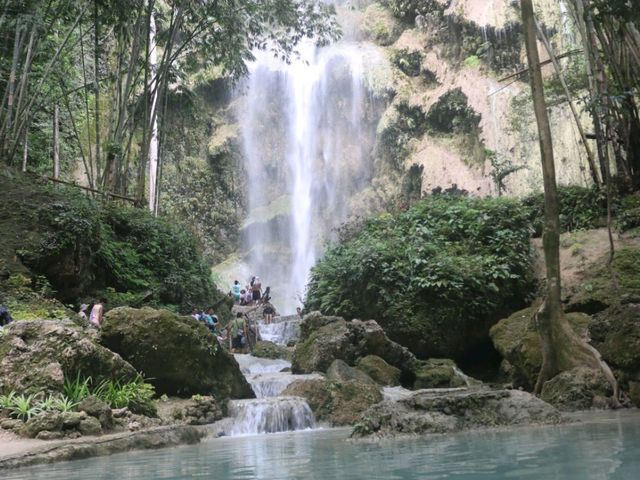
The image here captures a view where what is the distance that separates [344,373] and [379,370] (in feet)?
3.29

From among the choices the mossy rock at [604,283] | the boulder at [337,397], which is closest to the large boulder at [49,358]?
the boulder at [337,397]

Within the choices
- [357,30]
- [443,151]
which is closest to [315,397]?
[443,151]

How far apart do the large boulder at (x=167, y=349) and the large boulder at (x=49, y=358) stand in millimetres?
696

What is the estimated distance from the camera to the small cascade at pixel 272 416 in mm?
8562

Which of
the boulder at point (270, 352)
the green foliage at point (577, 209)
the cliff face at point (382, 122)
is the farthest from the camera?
the cliff face at point (382, 122)

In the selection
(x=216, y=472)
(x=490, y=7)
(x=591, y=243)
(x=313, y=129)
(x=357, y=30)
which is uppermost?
(x=357, y=30)

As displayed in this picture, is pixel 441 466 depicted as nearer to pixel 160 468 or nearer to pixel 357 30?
pixel 160 468

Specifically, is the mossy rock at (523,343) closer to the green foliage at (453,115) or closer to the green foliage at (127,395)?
the green foliage at (127,395)

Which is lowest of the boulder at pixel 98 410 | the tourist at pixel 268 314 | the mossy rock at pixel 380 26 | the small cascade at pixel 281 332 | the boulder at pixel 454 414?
the boulder at pixel 454 414

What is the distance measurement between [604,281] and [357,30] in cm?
2484

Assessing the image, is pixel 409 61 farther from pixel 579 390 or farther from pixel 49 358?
pixel 49 358

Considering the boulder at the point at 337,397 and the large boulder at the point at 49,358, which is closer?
the large boulder at the point at 49,358

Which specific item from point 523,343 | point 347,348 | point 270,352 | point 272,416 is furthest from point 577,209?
point 272,416

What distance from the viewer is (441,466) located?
3742 mm
